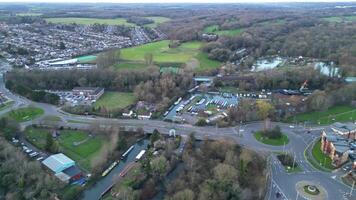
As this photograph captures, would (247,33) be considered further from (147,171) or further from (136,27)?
(147,171)

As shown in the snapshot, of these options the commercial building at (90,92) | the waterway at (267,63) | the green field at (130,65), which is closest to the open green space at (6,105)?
the commercial building at (90,92)

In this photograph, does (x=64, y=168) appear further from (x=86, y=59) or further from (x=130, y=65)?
(x=86, y=59)

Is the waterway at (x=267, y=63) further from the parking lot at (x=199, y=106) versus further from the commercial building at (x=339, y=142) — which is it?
the commercial building at (x=339, y=142)

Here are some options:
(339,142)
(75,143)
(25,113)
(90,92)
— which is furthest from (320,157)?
(25,113)

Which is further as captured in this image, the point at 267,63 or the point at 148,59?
the point at 267,63

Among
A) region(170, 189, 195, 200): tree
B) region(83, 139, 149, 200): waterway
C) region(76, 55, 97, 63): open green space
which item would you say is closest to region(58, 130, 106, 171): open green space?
region(83, 139, 149, 200): waterway

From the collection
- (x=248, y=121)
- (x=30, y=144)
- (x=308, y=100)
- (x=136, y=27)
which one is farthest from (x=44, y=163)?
(x=136, y=27)
